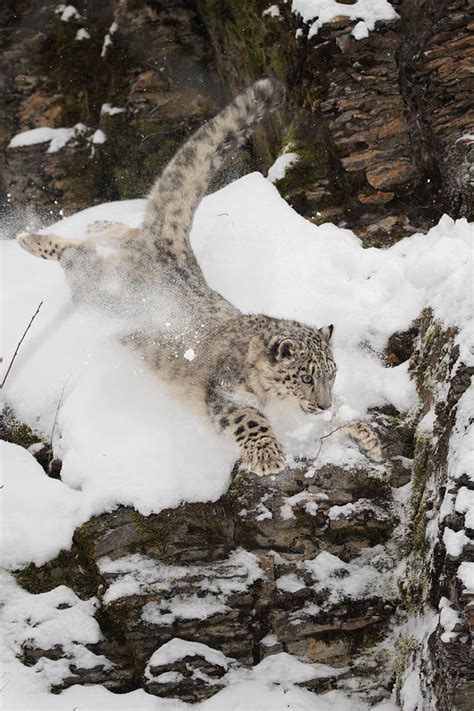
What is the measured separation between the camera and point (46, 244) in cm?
880

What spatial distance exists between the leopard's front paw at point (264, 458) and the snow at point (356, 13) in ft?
17.6

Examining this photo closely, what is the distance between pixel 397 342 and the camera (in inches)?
293

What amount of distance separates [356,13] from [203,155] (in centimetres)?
270

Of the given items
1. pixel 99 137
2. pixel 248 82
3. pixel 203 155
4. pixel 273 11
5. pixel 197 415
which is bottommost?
pixel 99 137

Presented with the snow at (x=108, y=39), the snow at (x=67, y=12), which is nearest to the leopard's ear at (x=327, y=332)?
the snow at (x=108, y=39)

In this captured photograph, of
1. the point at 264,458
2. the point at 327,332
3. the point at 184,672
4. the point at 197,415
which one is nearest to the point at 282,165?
the point at 327,332

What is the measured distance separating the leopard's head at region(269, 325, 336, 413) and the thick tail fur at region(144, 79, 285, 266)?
2.17 meters

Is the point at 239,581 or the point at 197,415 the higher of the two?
the point at 197,415

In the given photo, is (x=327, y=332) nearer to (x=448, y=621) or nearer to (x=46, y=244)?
(x=448, y=621)

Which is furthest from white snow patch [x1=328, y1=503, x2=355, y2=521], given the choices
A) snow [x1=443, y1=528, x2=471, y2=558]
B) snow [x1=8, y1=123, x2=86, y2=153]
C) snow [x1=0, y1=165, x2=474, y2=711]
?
snow [x1=8, y1=123, x2=86, y2=153]

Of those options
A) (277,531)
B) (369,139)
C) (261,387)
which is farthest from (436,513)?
(369,139)

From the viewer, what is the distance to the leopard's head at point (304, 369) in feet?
21.8

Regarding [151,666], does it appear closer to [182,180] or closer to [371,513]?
[371,513]

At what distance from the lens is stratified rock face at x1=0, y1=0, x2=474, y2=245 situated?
933 centimetres
